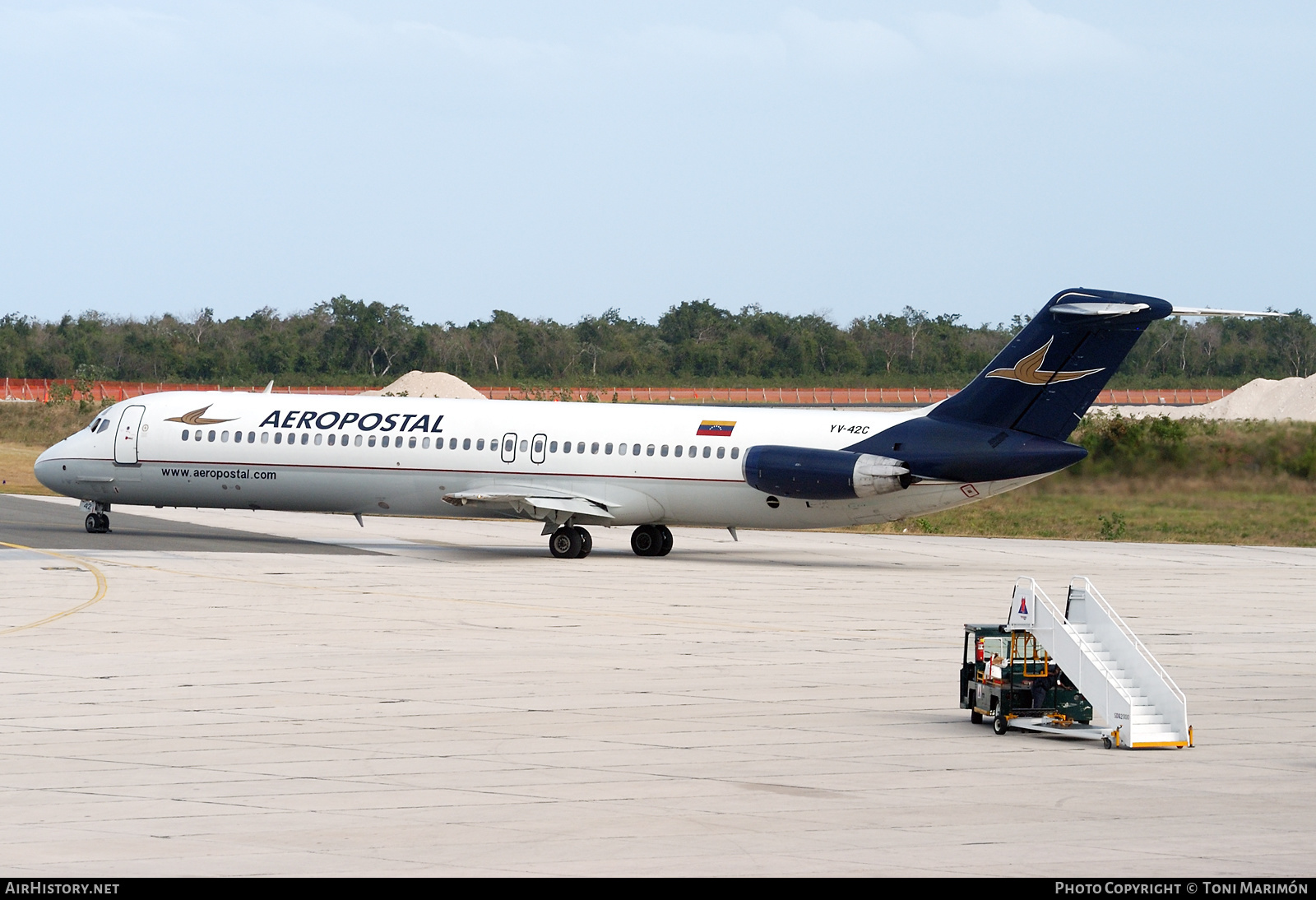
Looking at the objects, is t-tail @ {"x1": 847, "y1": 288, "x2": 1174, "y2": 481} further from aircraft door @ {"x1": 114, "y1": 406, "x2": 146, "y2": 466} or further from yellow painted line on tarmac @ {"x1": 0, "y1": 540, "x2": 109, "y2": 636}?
aircraft door @ {"x1": 114, "y1": 406, "x2": 146, "y2": 466}

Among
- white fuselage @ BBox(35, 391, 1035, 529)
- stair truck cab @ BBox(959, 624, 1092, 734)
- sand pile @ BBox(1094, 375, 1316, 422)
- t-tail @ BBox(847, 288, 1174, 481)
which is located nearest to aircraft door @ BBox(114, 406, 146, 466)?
white fuselage @ BBox(35, 391, 1035, 529)

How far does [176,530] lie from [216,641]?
20854 mm

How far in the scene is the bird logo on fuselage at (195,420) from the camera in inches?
1486

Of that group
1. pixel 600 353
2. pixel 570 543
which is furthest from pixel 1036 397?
pixel 600 353

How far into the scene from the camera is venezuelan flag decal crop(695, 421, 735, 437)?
35.2 metres

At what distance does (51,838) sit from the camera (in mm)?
11430

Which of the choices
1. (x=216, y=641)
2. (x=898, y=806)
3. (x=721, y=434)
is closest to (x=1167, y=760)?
(x=898, y=806)

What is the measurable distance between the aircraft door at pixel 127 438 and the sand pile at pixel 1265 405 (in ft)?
178

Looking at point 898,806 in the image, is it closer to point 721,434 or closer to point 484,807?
point 484,807

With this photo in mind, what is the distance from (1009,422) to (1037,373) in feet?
3.80

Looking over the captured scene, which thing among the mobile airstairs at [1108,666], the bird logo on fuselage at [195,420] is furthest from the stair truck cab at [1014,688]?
the bird logo on fuselage at [195,420]

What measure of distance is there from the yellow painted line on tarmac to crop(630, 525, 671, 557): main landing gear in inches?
476

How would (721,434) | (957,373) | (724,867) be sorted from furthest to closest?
1. (957,373)
2. (721,434)
3. (724,867)

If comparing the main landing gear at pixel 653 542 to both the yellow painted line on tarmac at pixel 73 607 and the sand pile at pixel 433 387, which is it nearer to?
the yellow painted line on tarmac at pixel 73 607
